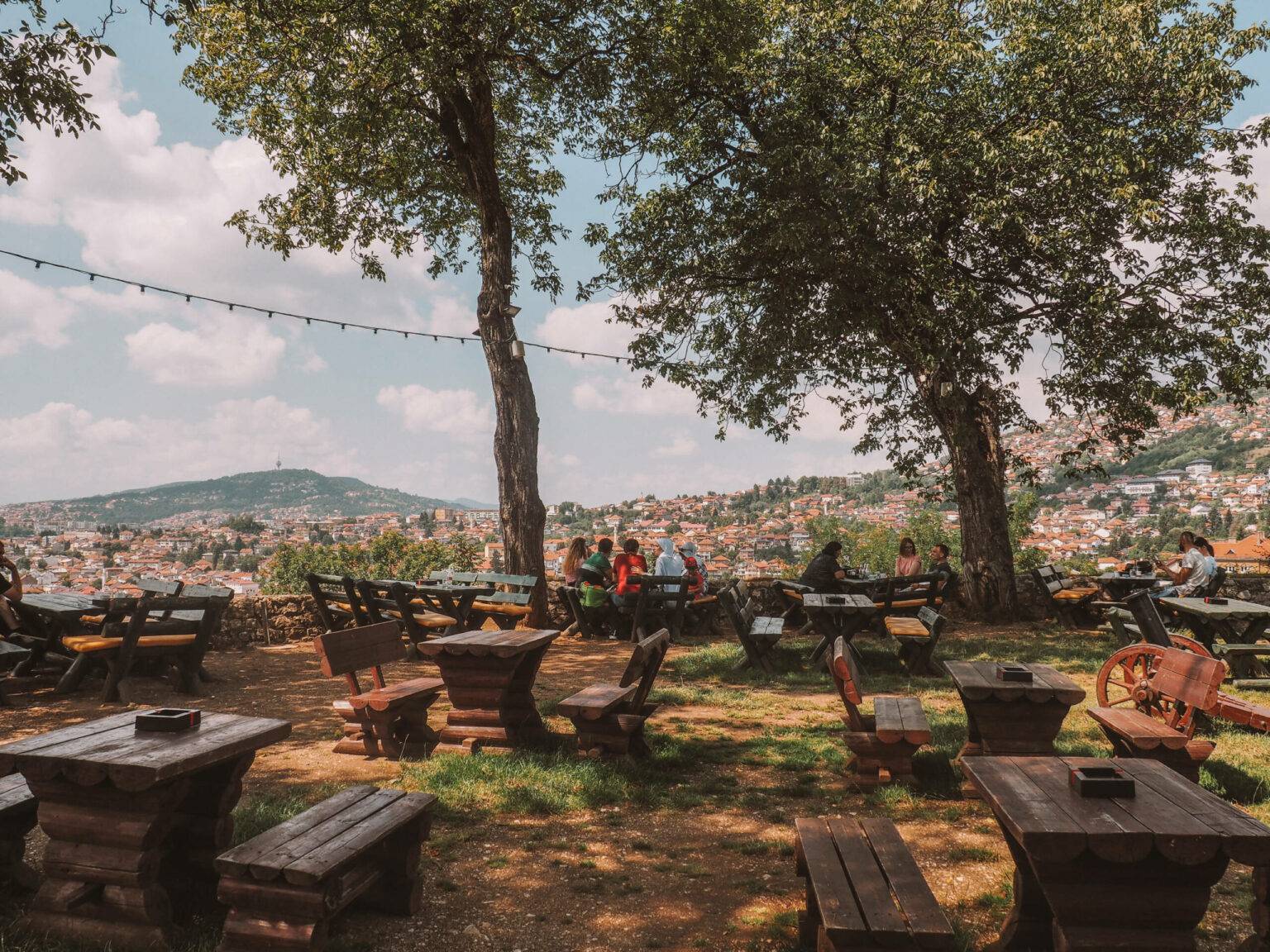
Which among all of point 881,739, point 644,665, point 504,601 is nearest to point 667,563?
point 504,601

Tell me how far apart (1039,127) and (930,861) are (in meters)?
9.49

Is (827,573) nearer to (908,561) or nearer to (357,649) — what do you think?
(908,561)

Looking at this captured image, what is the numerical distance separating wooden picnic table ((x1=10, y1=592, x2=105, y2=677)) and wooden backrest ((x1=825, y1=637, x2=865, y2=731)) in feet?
20.1

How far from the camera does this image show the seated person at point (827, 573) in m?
10.0

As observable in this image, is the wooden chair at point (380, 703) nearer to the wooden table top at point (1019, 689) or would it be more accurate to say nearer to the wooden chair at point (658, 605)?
the wooden table top at point (1019, 689)

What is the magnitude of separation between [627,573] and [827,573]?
2410 mm

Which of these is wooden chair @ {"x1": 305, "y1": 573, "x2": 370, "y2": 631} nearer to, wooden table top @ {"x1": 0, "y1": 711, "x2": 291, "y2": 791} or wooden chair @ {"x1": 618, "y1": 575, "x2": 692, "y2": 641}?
wooden chair @ {"x1": 618, "y1": 575, "x2": 692, "y2": 641}

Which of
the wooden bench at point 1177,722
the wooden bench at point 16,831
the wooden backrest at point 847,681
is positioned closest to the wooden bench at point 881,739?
the wooden backrest at point 847,681

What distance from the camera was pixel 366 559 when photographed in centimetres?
2641

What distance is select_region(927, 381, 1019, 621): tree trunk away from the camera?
40.6ft

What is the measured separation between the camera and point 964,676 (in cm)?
439

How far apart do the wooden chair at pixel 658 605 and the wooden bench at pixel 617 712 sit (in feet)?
15.5

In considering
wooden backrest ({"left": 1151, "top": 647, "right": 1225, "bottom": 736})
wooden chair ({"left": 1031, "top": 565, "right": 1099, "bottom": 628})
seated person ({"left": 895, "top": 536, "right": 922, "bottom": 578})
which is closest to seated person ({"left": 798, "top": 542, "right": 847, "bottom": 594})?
seated person ({"left": 895, "top": 536, "right": 922, "bottom": 578})

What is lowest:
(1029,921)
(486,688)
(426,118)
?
(1029,921)
